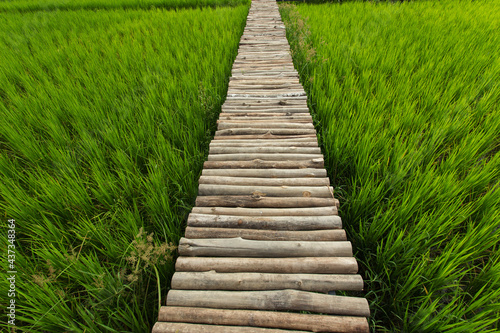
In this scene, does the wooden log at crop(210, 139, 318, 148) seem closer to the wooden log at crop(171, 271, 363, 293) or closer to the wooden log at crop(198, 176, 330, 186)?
the wooden log at crop(198, 176, 330, 186)

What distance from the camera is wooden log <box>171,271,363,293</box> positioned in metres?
1.24

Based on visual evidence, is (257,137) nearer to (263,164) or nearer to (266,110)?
(263,164)

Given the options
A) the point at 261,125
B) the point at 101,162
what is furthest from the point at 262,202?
the point at 101,162

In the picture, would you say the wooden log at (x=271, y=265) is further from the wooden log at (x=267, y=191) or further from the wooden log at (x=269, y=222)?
the wooden log at (x=267, y=191)

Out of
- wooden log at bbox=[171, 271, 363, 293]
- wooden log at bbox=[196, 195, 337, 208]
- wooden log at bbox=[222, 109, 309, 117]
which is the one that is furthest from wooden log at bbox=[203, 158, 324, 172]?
wooden log at bbox=[171, 271, 363, 293]

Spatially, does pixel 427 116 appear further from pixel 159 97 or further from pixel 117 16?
pixel 117 16

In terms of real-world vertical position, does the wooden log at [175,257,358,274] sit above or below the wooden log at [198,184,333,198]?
below

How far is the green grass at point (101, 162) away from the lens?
121 cm

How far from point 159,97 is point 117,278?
2.04 meters

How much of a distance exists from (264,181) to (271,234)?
0.49m

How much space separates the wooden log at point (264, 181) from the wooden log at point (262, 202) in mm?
149

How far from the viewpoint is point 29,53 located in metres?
3.62

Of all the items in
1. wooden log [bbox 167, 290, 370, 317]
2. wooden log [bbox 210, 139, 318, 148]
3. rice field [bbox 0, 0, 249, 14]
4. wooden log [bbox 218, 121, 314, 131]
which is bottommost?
wooden log [bbox 167, 290, 370, 317]

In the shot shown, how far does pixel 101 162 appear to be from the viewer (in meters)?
1.85
